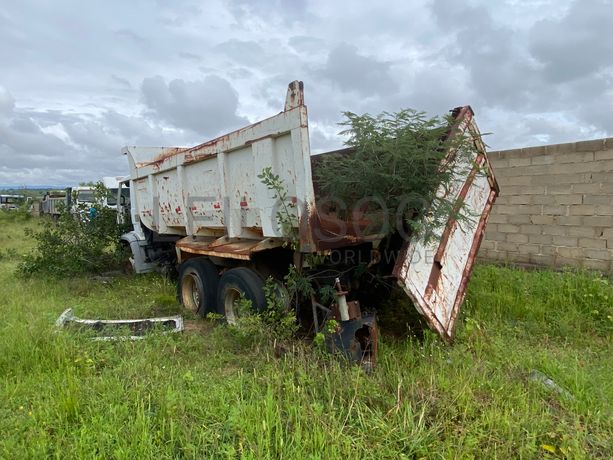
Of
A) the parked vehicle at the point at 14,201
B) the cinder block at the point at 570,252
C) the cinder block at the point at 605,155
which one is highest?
the parked vehicle at the point at 14,201

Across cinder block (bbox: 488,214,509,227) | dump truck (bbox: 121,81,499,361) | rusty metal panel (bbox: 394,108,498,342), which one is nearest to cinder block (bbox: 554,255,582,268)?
cinder block (bbox: 488,214,509,227)

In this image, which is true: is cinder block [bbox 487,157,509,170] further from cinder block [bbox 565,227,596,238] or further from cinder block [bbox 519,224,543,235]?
cinder block [bbox 565,227,596,238]

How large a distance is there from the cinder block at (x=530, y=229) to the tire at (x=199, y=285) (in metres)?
4.60

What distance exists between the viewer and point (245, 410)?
253 cm

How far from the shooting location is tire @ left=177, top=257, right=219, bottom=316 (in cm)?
506

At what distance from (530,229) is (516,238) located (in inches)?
10.1

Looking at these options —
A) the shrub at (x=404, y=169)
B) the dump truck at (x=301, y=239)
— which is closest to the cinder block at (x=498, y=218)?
the dump truck at (x=301, y=239)

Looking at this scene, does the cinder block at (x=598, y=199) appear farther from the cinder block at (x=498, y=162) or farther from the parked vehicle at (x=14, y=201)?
the parked vehicle at (x=14, y=201)

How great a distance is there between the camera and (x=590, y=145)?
5.88 m

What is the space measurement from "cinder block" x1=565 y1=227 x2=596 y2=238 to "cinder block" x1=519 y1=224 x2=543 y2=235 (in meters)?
0.42

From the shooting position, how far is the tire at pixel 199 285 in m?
5.06

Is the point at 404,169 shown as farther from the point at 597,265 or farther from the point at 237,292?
the point at 597,265

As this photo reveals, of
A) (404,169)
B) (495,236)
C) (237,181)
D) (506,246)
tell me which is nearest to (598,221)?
(506,246)

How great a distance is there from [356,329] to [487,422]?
3.94 ft
